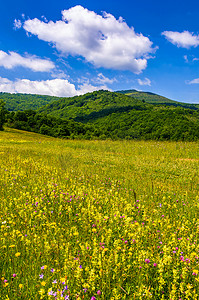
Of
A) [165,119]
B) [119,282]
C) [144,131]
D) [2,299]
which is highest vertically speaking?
[165,119]

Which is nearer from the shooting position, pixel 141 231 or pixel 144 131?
pixel 141 231

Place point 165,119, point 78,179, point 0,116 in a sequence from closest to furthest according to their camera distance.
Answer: point 78,179, point 0,116, point 165,119

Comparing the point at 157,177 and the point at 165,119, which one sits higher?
the point at 165,119

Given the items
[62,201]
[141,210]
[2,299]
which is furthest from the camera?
[62,201]

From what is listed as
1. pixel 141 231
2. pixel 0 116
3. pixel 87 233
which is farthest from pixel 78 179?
pixel 0 116

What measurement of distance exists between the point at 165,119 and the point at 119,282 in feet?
293

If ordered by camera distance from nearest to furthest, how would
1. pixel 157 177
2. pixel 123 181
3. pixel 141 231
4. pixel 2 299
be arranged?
pixel 2 299 → pixel 141 231 → pixel 123 181 → pixel 157 177

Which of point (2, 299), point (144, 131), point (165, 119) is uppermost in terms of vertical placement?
point (165, 119)

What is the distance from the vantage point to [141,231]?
125 inches

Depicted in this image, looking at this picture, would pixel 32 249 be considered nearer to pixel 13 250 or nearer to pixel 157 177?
pixel 13 250

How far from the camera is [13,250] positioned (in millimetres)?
2713

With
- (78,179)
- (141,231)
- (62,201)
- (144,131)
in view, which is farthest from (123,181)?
(144,131)

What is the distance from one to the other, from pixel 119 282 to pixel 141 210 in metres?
2.29

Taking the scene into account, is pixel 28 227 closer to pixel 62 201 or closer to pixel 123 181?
pixel 62 201
